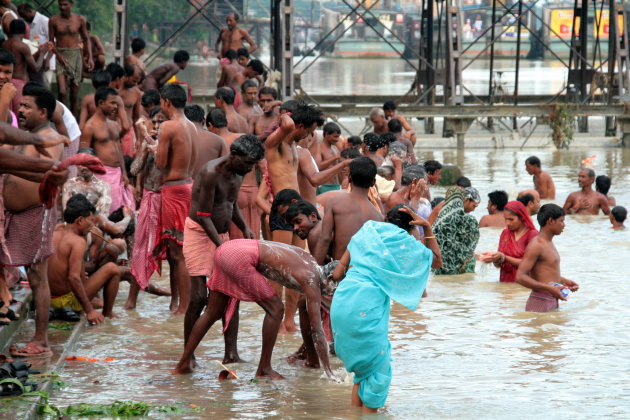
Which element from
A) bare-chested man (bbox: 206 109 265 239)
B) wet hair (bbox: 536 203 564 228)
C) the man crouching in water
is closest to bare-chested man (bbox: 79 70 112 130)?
bare-chested man (bbox: 206 109 265 239)

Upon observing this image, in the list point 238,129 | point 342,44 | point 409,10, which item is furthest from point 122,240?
point 409,10

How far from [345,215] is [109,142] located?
12.9 ft

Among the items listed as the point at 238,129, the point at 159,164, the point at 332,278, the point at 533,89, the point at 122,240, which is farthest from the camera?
the point at 533,89

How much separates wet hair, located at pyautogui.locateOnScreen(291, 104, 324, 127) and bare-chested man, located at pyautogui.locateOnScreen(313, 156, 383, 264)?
1.00m

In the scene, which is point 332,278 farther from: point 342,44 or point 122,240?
point 342,44

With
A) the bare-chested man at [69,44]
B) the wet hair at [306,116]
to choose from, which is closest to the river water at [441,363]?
the wet hair at [306,116]

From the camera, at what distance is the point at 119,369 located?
715 centimetres

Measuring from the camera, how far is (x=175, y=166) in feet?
27.3

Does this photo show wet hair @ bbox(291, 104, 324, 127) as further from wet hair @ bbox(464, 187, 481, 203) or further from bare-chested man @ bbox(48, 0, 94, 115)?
bare-chested man @ bbox(48, 0, 94, 115)

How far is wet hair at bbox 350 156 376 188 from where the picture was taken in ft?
23.4

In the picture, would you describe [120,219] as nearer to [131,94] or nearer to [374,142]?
[374,142]

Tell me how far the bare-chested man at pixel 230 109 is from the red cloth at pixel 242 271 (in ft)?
14.6

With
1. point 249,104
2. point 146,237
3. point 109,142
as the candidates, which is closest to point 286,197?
point 146,237

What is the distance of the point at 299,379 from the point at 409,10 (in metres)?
94.1
